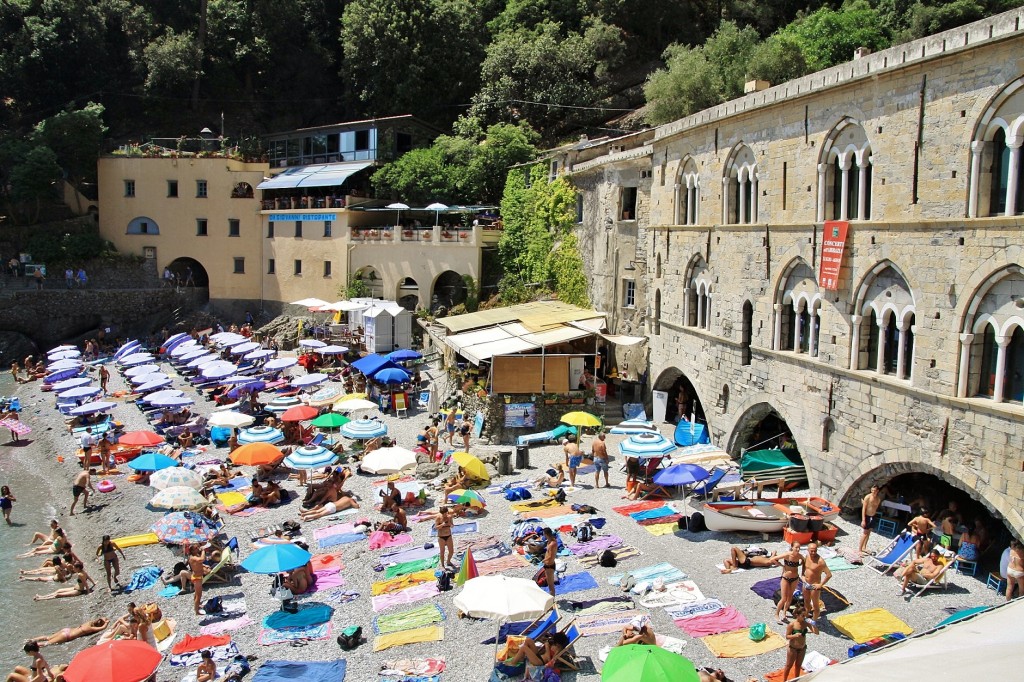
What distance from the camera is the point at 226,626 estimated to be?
14.7 meters

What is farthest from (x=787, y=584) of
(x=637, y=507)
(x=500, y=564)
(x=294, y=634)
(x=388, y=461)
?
(x=388, y=461)

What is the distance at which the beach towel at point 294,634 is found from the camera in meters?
13.9

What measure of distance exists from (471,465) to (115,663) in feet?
33.0

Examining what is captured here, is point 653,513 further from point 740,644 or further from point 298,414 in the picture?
point 298,414

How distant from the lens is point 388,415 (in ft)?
93.1

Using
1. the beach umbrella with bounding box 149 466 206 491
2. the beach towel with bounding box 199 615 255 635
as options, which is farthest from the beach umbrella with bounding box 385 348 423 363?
the beach towel with bounding box 199 615 255 635

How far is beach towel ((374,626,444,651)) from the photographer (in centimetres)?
1344

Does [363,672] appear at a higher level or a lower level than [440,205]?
lower

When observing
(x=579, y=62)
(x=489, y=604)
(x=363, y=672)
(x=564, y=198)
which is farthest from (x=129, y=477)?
(x=579, y=62)

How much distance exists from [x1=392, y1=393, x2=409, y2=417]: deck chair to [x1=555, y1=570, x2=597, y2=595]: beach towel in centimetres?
1402

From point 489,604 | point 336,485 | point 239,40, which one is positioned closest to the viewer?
point 489,604

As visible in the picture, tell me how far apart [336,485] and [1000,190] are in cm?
1564

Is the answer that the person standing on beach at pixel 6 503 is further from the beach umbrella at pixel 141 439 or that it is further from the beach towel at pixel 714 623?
the beach towel at pixel 714 623

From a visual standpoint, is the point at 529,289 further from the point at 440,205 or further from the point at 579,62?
the point at 579,62
